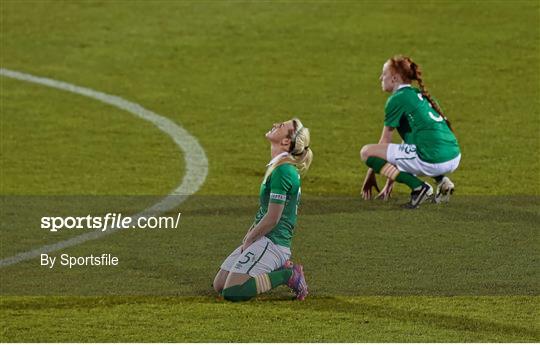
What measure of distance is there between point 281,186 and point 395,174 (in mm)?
4025

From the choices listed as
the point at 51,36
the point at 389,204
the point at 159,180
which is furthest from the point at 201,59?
the point at 389,204

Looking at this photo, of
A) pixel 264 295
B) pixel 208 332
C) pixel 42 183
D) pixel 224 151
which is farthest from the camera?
pixel 224 151

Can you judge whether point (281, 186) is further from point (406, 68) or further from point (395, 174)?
point (406, 68)

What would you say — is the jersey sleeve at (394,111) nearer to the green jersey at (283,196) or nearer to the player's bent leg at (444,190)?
the player's bent leg at (444,190)

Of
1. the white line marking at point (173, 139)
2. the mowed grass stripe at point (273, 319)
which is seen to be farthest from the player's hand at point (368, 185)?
the mowed grass stripe at point (273, 319)

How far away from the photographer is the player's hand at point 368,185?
53.1 ft

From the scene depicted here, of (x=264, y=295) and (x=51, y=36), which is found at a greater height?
(x=51, y=36)

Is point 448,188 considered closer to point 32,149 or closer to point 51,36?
point 32,149

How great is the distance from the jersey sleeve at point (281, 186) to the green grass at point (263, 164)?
0.88 m

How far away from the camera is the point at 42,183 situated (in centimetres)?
1733

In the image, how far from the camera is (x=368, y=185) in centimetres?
1623

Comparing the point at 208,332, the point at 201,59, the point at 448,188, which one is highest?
the point at 201,59

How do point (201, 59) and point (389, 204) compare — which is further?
point (201, 59)

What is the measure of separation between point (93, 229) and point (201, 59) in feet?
28.7
